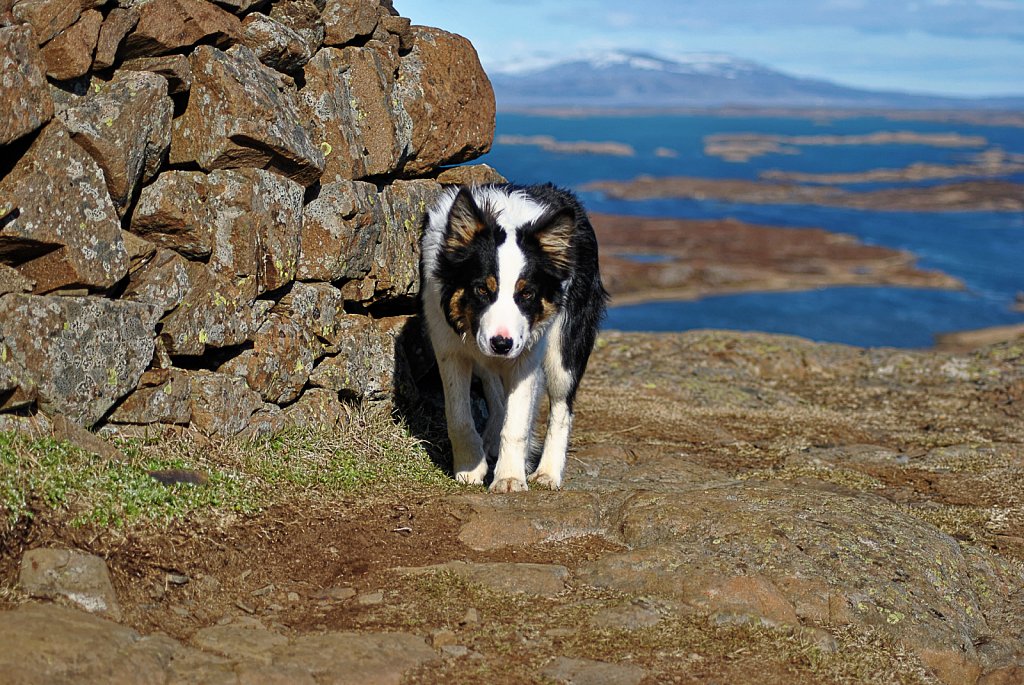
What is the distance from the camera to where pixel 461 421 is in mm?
9344

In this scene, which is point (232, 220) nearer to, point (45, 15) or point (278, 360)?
point (278, 360)

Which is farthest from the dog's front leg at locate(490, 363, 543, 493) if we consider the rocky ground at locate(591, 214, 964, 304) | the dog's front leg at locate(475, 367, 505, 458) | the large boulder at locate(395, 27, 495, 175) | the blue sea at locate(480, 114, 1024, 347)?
the rocky ground at locate(591, 214, 964, 304)

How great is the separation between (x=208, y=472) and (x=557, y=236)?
10.9 feet

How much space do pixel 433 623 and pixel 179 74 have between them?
15.0ft

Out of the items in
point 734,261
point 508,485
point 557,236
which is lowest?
point 734,261

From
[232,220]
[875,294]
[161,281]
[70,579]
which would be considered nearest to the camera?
[70,579]

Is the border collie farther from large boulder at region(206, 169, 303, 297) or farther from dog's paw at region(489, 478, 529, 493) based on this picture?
large boulder at region(206, 169, 303, 297)

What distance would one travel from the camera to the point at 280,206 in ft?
29.0

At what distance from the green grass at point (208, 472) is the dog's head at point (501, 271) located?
1.36 m

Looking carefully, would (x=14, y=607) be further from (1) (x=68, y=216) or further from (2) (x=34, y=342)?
(1) (x=68, y=216)

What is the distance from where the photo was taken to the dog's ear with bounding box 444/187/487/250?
851 centimetres

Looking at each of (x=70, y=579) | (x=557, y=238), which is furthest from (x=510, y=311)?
(x=70, y=579)

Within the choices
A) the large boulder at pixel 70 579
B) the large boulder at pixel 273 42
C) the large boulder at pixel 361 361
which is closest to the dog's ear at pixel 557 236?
the large boulder at pixel 361 361

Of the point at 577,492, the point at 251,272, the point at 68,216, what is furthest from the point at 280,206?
the point at 577,492
